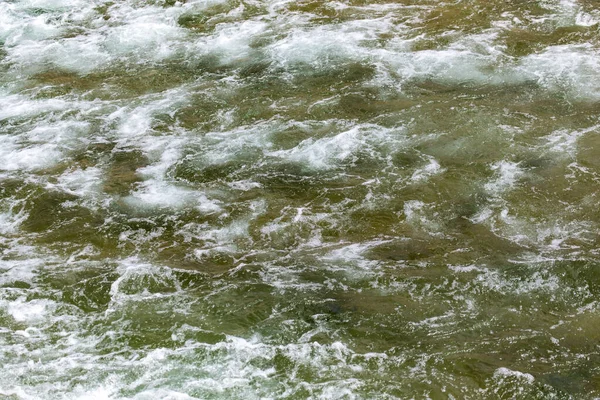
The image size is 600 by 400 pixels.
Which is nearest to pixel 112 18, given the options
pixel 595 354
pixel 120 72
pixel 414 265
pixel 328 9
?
pixel 120 72

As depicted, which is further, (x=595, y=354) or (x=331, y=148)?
(x=331, y=148)

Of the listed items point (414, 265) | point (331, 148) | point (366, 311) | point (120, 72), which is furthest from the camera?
point (120, 72)

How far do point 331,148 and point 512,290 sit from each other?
290cm

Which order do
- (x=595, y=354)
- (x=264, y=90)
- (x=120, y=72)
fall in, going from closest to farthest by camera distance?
(x=595, y=354) < (x=264, y=90) < (x=120, y=72)

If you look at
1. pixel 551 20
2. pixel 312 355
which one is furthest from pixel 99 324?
pixel 551 20

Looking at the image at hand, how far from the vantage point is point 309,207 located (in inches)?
273

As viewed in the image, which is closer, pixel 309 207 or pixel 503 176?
pixel 309 207

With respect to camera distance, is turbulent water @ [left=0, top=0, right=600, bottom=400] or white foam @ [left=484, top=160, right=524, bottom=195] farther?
white foam @ [left=484, top=160, right=524, bottom=195]

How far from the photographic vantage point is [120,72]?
998 cm

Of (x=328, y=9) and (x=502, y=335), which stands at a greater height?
(x=328, y=9)

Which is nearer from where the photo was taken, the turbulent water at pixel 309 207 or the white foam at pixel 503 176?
the turbulent water at pixel 309 207

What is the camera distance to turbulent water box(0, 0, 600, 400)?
17.2ft

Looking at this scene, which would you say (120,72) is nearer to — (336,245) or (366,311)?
(336,245)

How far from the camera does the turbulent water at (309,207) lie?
17.2ft
